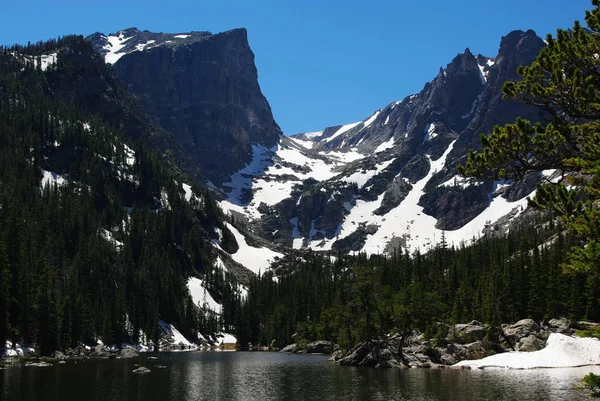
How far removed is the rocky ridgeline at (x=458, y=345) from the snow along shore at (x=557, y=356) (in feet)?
19.5

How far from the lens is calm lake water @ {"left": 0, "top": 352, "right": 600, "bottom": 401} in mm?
53219

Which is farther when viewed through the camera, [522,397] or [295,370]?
[295,370]

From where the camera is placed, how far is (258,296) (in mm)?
194000

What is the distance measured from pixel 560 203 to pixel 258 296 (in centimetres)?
17855

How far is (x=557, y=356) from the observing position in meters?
75.5

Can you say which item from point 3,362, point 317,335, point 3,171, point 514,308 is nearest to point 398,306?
point 514,308

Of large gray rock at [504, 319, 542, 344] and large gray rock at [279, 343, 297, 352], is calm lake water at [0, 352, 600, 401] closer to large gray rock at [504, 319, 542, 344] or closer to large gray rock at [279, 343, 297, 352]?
large gray rock at [504, 319, 542, 344]

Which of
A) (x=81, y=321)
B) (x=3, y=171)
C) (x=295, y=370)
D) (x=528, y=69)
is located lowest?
(x=295, y=370)

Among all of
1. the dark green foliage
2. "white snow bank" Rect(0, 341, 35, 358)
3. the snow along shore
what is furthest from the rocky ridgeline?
the dark green foliage

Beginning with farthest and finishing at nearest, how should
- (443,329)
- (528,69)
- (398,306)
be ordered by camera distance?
(398,306) < (443,329) < (528,69)

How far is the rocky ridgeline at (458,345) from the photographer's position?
3430 inches

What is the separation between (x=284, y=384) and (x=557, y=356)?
3699cm

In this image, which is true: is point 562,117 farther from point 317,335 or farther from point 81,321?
point 317,335

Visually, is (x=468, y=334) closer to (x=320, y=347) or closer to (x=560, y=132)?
(x=320, y=347)
